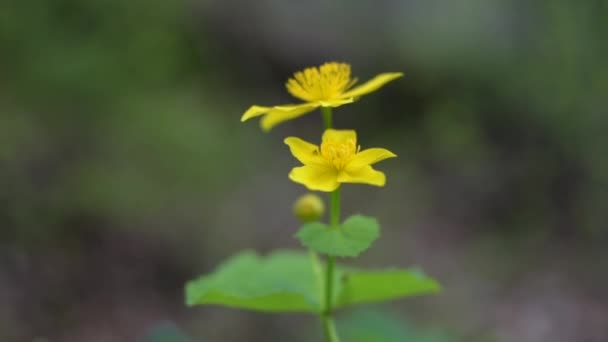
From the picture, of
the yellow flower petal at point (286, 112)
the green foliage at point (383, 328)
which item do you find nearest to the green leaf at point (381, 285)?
the yellow flower petal at point (286, 112)

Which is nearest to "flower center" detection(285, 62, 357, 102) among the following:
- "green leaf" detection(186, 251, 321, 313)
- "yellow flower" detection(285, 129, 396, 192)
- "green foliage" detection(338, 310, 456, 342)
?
"yellow flower" detection(285, 129, 396, 192)

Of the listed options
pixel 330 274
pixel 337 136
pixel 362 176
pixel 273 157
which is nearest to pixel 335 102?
pixel 337 136

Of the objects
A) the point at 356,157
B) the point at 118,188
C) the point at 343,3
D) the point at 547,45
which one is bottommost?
the point at 356,157

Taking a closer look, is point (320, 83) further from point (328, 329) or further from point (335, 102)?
point (328, 329)

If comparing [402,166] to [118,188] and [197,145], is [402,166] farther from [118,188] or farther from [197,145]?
[118,188]

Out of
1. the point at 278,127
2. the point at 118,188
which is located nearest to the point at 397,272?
the point at 118,188

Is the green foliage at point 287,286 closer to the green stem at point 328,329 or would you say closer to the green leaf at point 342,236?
the green stem at point 328,329
